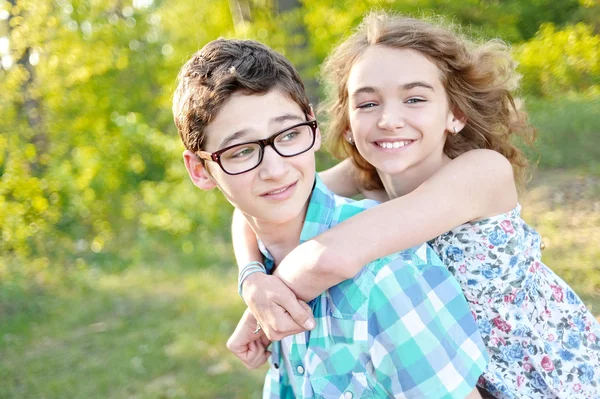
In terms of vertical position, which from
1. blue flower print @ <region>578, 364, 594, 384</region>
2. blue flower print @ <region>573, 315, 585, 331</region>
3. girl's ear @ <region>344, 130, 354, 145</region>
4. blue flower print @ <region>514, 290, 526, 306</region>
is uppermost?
girl's ear @ <region>344, 130, 354, 145</region>

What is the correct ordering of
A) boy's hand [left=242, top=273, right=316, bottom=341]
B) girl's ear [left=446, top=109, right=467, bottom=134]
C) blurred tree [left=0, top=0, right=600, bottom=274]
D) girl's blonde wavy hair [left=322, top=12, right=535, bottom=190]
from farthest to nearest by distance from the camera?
blurred tree [left=0, top=0, right=600, bottom=274], girl's ear [left=446, top=109, right=467, bottom=134], girl's blonde wavy hair [left=322, top=12, right=535, bottom=190], boy's hand [left=242, top=273, right=316, bottom=341]

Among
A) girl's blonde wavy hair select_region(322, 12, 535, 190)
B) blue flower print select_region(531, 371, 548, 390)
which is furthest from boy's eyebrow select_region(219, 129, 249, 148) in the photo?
blue flower print select_region(531, 371, 548, 390)

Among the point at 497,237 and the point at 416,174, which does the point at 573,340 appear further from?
the point at 416,174

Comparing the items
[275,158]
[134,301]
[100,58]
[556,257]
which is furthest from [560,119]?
[100,58]

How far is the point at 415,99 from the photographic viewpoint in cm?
224

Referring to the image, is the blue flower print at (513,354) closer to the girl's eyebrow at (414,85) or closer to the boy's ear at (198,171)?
the girl's eyebrow at (414,85)

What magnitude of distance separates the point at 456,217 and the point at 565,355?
2.19 ft

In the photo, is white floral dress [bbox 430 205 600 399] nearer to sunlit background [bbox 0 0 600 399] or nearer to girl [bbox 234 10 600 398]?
girl [bbox 234 10 600 398]

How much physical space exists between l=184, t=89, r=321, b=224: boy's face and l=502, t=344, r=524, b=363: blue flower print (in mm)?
910

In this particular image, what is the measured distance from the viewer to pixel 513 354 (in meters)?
2.12

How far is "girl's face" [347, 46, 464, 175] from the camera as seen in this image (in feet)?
7.23

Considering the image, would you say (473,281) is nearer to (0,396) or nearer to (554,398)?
(554,398)

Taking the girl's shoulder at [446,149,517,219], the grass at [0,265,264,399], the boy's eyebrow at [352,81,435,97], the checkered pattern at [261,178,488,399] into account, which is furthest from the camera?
the grass at [0,265,264,399]

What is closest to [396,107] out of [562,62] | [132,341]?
[132,341]
